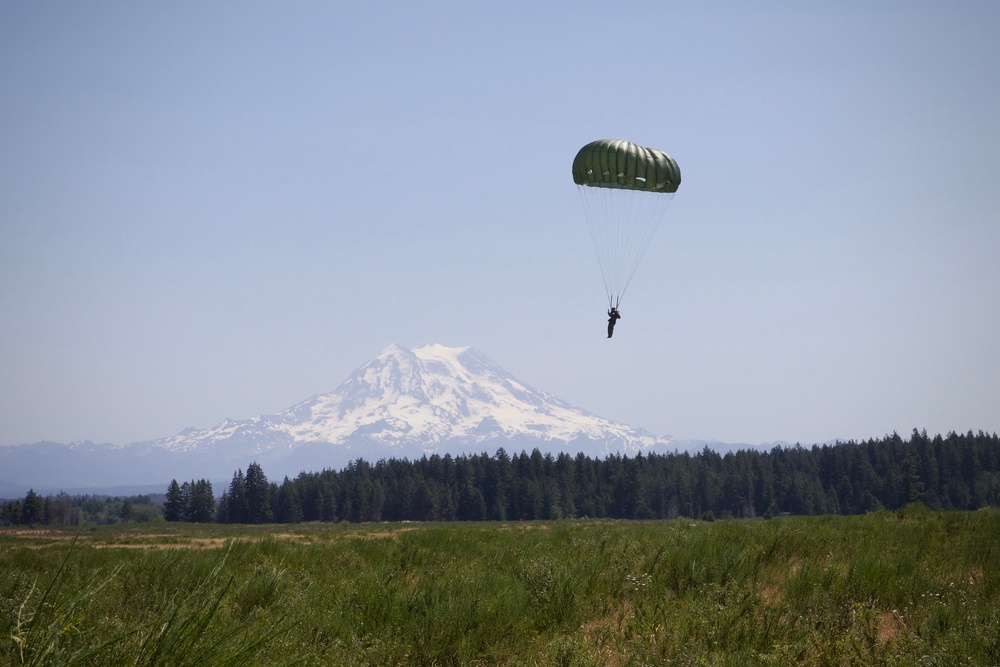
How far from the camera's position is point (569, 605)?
34.8ft

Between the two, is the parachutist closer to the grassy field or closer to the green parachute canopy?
the green parachute canopy

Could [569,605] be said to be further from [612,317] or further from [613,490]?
[613,490]

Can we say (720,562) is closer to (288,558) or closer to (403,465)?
(288,558)

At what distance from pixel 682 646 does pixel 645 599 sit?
2614 mm

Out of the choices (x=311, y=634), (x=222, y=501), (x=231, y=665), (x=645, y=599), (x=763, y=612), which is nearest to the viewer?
(x=231, y=665)

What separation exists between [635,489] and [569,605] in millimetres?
130021

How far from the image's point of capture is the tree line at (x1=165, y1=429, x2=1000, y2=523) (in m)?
133

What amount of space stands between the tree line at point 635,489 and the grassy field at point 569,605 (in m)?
118

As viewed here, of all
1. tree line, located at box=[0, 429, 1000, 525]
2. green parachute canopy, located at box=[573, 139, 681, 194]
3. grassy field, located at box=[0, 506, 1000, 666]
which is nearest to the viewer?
grassy field, located at box=[0, 506, 1000, 666]

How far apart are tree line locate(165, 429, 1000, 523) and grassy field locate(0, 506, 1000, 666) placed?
118 meters

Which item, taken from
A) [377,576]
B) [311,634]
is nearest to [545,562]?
[377,576]

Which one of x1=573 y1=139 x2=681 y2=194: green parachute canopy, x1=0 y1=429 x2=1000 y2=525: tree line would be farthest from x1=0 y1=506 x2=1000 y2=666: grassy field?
x1=0 y1=429 x2=1000 y2=525: tree line

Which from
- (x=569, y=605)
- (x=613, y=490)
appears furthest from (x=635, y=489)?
(x=569, y=605)

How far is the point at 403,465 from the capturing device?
155 meters
